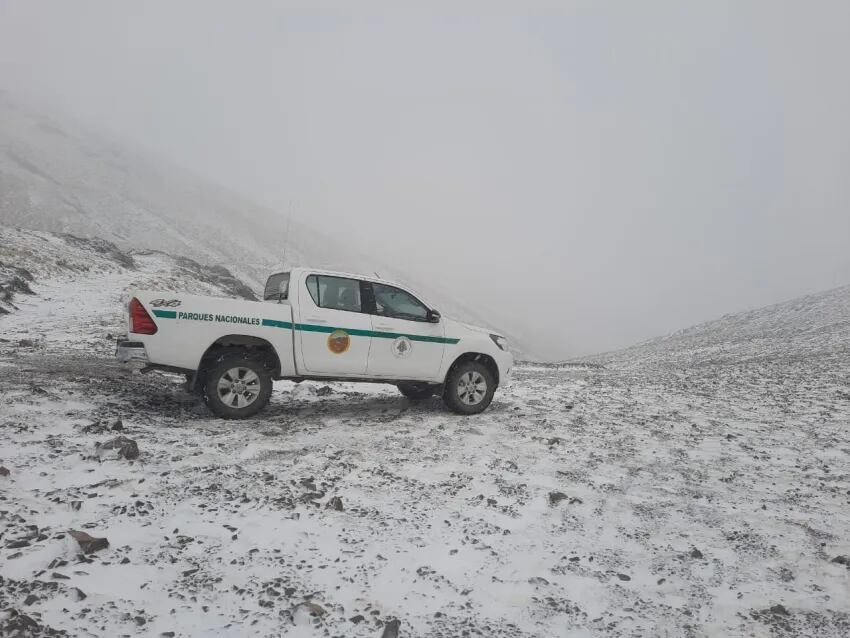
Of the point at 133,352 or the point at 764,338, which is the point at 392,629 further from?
the point at 764,338

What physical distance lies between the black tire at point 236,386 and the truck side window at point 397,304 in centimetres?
191

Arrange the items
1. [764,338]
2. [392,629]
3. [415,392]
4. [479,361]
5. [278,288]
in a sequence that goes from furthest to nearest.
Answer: [764,338] → [415,392] → [479,361] → [278,288] → [392,629]

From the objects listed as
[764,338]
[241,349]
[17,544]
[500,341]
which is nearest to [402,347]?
[500,341]

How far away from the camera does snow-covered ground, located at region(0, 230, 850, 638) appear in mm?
3004

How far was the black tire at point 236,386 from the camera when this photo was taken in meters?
6.18

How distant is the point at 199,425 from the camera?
19.9 feet

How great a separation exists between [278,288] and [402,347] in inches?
81.0

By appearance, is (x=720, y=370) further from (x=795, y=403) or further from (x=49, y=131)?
(x=49, y=131)

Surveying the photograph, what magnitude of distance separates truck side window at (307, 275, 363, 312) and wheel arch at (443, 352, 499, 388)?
1.81m

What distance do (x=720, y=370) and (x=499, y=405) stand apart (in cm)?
924

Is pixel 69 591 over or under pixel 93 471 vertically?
under

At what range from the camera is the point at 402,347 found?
24.1ft

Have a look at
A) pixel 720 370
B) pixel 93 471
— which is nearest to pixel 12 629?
pixel 93 471

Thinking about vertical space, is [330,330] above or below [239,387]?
above
